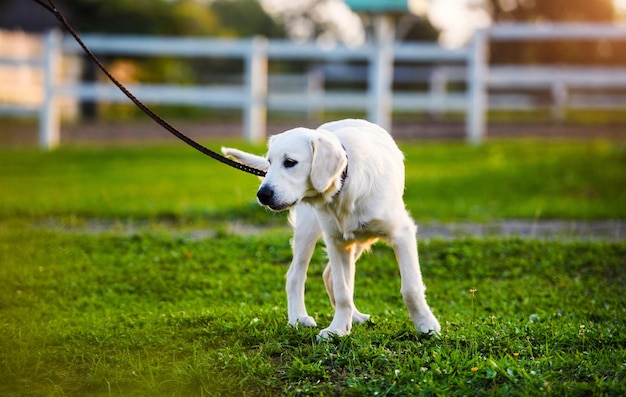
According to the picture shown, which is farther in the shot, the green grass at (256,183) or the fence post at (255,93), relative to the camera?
the fence post at (255,93)

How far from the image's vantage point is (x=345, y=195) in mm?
4809

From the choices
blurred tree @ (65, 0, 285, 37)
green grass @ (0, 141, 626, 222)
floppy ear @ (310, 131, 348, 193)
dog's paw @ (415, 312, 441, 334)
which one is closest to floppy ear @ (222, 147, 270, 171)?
→ floppy ear @ (310, 131, 348, 193)

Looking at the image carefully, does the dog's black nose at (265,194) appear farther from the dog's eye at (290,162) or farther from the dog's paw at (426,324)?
the dog's paw at (426,324)

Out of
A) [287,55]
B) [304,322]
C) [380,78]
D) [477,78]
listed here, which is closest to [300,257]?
[304,322]

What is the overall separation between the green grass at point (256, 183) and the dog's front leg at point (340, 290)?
14.8ft

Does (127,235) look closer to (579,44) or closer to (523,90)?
(523,90)

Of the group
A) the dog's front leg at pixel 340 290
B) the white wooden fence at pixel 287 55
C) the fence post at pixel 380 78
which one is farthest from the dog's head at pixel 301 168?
the white wooden fence at pixel 287 55

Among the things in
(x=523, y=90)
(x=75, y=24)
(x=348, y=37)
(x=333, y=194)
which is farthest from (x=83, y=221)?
(x=348, y=37)

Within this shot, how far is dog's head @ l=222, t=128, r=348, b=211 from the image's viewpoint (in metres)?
4.59

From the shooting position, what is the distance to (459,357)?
4578mm

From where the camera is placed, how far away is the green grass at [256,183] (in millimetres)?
10023

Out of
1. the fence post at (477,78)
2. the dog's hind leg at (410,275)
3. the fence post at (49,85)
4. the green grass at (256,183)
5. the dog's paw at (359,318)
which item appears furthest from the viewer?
the fence post at (49,85)

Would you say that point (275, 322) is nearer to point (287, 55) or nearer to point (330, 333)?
point (330, 333)

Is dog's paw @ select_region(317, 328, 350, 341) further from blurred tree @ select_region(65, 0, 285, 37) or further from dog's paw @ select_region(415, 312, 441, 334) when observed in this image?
blurred tree @ select_region(65, 0, 285, 37)
